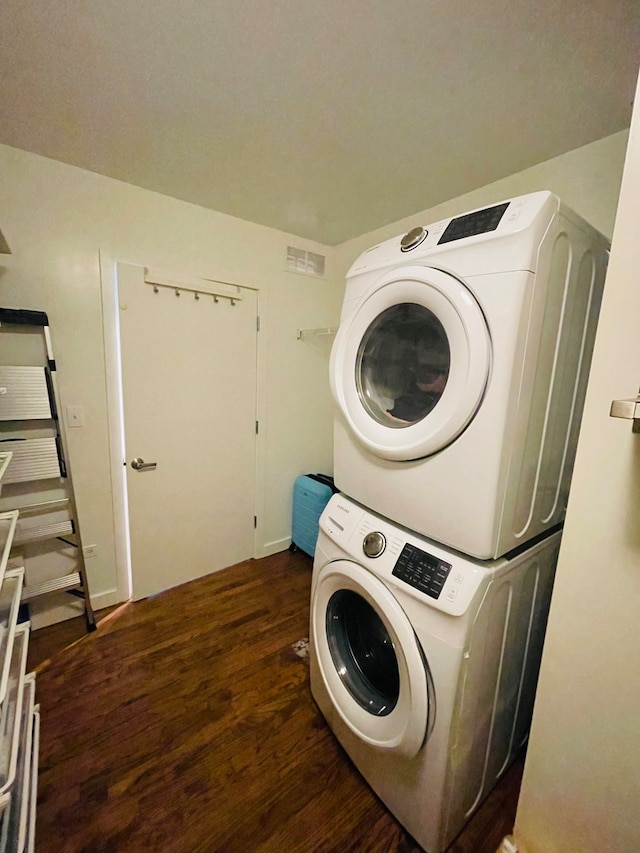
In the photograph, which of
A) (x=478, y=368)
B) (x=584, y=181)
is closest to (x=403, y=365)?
(x=478, y=368)

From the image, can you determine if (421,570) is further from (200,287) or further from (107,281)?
(107,281)

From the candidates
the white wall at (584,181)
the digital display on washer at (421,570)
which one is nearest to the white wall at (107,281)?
the white wall at (584,181)

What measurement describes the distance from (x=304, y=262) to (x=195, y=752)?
270 cm

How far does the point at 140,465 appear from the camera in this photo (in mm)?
1896

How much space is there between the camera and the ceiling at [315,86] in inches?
34.3

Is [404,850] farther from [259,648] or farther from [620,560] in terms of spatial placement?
[620,560]

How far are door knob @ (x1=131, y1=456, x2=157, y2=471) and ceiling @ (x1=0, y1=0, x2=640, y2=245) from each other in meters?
1.49

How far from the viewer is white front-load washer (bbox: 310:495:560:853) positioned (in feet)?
2.72

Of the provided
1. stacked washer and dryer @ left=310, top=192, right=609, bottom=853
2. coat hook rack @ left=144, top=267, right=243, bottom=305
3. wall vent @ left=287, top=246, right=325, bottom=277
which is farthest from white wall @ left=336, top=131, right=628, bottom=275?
coat hook rack @ left=144, top=267, right=243, bottom=305

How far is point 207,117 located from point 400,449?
144 cm

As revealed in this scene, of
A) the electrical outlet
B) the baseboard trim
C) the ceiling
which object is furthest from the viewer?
the baseboard trim

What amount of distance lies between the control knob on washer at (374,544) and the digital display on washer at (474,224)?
2.87ft

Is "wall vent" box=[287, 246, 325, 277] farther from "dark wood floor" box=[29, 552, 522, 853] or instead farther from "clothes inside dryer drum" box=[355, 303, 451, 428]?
"dark wood floor" box=[29, 552, 522, 853]

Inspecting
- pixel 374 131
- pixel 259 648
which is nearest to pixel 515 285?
pixel 374 131
